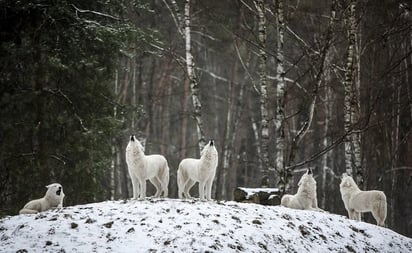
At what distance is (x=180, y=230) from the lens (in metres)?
9.30

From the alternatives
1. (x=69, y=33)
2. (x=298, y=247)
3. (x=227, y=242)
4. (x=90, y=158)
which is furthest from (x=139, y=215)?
(x=69, y=33)

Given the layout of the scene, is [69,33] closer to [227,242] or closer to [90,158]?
[90,158]

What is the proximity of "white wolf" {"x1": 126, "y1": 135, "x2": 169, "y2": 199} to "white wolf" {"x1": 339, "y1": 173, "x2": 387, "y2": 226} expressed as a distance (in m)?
5.01

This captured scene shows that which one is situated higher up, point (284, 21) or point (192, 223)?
point (284, 21)

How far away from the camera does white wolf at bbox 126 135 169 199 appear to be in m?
10.9

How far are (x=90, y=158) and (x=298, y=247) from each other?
902 cm

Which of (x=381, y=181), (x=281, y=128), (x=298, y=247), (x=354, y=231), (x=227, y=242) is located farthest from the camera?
(x=381, y=181)

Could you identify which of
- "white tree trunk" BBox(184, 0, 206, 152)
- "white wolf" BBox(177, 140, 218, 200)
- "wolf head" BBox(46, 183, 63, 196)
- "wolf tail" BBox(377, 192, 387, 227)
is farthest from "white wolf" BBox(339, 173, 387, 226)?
"wolf head" BBox(46, 183, 63, 196)

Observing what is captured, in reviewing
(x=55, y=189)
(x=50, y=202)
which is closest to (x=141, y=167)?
(x=55, y=189)

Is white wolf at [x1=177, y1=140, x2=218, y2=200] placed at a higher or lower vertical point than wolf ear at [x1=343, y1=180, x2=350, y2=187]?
higher

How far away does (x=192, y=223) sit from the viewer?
9523 mm

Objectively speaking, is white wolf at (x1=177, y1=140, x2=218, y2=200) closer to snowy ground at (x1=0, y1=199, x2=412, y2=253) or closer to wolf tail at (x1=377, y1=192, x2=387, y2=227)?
snowy ground at (x1=0, y1=199, x2=412, y2=253)

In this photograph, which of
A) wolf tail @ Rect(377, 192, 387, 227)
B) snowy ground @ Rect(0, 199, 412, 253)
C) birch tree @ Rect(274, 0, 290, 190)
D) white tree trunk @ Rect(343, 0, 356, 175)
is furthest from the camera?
white tree trunk @ Rect(343, 0, 356, 175)

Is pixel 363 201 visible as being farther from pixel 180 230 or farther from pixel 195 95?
pixel 195 95
